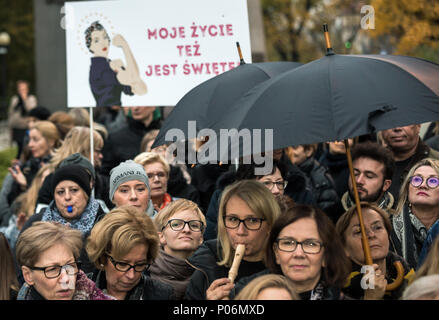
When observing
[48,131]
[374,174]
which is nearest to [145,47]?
[48,131]

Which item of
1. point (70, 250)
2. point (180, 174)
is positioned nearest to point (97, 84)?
point (180, 174)

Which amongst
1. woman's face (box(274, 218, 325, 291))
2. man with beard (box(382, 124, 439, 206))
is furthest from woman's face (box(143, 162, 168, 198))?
woman's face (box(274, 218, 325, 291))

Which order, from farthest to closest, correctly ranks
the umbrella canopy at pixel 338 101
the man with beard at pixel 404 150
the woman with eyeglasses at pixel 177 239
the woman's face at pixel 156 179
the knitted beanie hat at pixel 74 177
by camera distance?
1. the woman's face at pixel 156 179
2. the man with beard at pixel 404 150
3. the knitted beanie hat at pixel 74 177
4. the woman with eyeglasses at pixel 177 239
5. the umbrella canopy at pixel 338 101

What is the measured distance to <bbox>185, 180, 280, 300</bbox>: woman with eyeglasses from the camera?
4.64 metres

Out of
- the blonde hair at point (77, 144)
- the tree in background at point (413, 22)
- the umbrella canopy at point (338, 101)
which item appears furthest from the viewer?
the tree in background at point (413, 22)

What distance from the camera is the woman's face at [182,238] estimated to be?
5.27 meters

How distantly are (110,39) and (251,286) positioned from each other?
13.5ft

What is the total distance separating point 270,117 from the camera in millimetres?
4309

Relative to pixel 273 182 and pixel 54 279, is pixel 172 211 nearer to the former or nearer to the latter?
pixel 273 182

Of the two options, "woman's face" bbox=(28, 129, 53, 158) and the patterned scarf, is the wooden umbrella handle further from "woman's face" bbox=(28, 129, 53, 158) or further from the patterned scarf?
"woman's face" bbox=(28, 129, 53, 158)

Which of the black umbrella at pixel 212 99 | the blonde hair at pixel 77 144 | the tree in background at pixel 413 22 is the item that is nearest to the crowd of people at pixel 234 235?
the blonde hair at pixel 77 144

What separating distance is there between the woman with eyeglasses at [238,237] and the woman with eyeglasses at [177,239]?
1.32 feet

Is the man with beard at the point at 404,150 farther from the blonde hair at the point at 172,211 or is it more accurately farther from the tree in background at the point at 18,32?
the tree in background at the point at 18,32

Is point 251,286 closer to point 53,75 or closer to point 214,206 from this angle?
point 214,206
